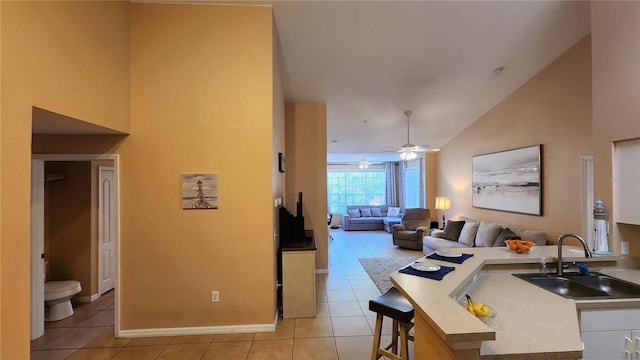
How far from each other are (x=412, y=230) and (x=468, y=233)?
2.10m

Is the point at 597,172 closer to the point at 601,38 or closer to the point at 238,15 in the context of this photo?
the point at 601,38

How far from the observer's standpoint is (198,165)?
9.86 feet

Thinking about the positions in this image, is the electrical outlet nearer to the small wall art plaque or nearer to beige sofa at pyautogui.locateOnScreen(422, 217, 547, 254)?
beige sofa at pyautogui.locateOnScreen(422, 217, 547, 254)

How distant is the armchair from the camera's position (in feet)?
23.1

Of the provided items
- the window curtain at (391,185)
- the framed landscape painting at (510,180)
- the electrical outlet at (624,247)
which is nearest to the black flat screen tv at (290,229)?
the electrical outlet at (624,247)

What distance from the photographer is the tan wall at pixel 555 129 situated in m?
3.85

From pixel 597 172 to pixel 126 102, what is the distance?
451cm

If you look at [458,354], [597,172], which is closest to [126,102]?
[458,354]

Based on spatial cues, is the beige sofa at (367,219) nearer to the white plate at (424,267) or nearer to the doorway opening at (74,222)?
the doorway opening at (74,222)

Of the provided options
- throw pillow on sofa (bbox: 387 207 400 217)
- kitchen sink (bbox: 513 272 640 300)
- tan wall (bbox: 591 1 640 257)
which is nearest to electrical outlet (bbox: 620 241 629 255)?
tan wall (bbox: 591 1 640 257)

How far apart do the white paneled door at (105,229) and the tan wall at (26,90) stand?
1.96 meters

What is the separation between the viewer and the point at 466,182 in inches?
262

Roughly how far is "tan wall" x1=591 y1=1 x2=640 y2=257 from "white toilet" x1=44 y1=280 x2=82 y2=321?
5.63 m

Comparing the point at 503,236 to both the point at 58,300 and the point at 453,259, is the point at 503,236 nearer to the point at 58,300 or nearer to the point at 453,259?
the point at 453,259
